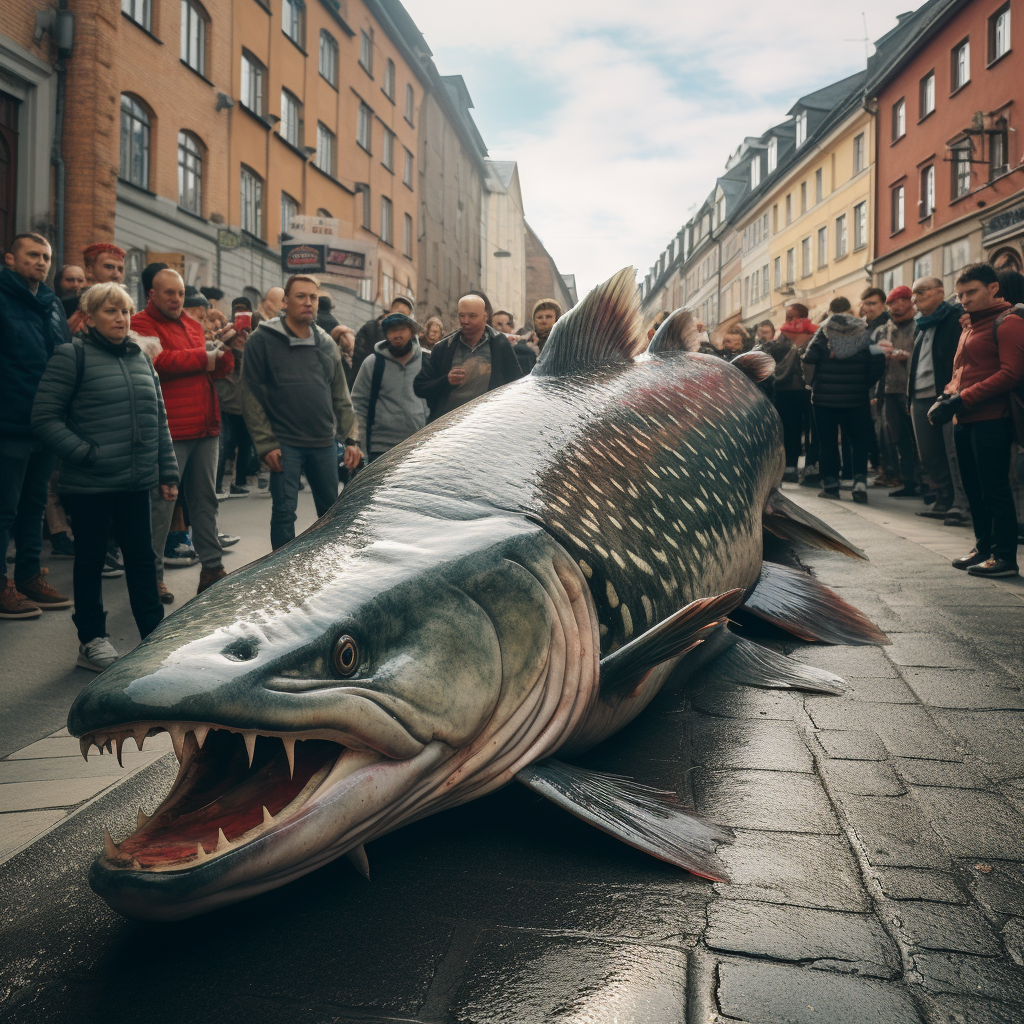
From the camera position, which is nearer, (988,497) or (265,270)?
(988,497)

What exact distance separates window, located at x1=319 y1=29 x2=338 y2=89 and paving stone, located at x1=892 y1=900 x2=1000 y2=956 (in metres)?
26.0

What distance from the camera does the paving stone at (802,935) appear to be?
1.71 metres

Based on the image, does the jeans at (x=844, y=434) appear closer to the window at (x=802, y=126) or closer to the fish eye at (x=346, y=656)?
the fish eye at (x=346, y=656)

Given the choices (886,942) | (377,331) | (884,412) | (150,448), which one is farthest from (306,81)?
(886,942)

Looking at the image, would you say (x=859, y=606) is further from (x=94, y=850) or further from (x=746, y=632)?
(x=94, y=850)

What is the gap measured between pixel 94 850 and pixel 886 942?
1.82 m

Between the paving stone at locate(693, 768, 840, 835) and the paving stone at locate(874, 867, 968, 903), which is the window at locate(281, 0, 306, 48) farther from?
the paving stone at locate(874, 867, 968, 903)

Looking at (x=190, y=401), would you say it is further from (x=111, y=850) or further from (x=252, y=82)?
(x=252, y=82)

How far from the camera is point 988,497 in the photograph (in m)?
5.71

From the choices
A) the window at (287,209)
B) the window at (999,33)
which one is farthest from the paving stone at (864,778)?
the window at (999,33)

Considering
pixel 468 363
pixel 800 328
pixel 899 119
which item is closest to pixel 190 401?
pixel 468 363

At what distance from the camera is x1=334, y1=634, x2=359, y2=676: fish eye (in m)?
1.77

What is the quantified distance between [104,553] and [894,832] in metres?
3.47

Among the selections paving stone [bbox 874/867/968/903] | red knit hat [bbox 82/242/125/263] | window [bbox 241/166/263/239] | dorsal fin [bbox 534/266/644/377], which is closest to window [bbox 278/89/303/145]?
window [bbox 241/166/263/239]
